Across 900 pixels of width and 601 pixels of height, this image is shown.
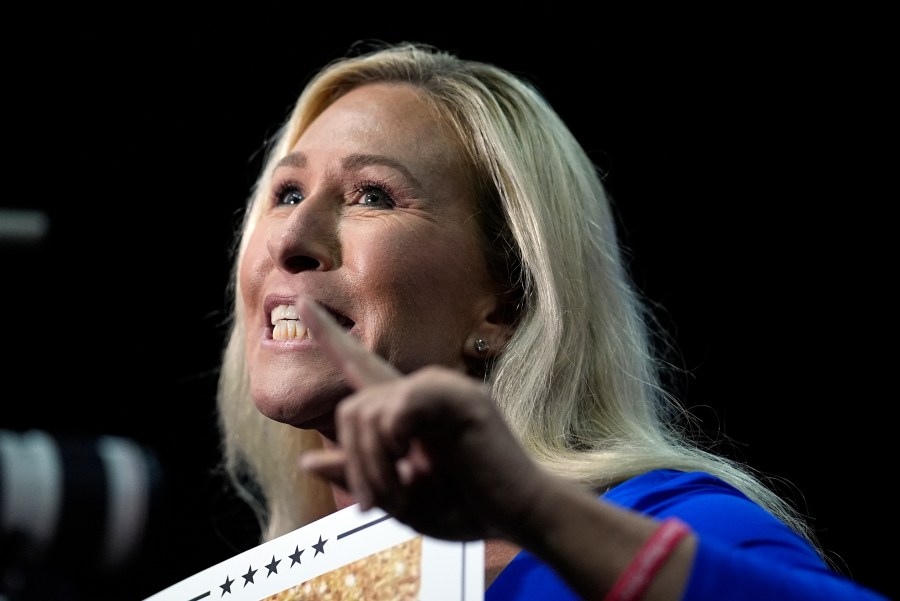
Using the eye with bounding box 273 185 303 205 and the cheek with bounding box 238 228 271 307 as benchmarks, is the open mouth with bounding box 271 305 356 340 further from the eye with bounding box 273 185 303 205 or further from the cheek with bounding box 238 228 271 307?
the eye with bounding box 273 185 303 205

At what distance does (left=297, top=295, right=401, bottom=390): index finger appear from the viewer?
927mm

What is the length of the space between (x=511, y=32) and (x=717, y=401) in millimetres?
974

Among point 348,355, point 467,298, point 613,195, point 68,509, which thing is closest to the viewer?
point 348,355

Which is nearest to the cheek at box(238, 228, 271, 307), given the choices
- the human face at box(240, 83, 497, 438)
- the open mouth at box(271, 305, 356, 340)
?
the human face at box(240, 83, 497, 438)

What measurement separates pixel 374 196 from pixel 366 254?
147mm

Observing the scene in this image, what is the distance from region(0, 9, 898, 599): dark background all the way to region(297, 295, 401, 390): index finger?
4.14 ft

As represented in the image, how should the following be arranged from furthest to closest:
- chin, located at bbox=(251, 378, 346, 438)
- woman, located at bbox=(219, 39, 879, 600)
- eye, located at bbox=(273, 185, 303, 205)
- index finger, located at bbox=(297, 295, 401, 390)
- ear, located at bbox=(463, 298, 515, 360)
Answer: eye, located at bbox=(273, 185, 303, 205), ear, located at bbox=(463, 298, 515, 360), chin, located at bbox=(251, 378, 346, 438), woman, located at bbox=(219, 39, 879, 600), index finger, located at bbox=(297, 295, 401, 390)

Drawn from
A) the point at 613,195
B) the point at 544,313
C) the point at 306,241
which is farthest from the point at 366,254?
the point at 613,195

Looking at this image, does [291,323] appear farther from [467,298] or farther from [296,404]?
[467,298]

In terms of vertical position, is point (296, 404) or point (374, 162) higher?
point (374, 162)

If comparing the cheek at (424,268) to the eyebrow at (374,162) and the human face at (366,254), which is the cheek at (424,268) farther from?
the eyebrow at (374,162)

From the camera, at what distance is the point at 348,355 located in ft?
3.08

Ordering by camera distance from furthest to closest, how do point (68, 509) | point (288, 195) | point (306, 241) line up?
1. point (288, 195)
2. point (306, 241)
3. point (68, 509)

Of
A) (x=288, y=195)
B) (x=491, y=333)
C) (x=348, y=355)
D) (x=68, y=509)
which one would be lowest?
(x=68, y=509)
